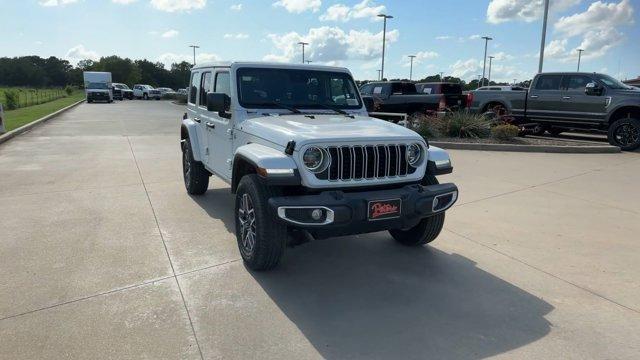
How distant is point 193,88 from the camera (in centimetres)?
686

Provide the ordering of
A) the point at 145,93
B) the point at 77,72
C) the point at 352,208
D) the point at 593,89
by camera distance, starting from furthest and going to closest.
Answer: the point at 77,72 → the point at 145,93 → the point at 593,89 → the point at 352,208

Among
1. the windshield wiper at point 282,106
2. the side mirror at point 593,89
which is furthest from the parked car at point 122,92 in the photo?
the windshield wiper at point 282,106

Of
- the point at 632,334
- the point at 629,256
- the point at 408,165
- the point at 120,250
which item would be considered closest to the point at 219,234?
the point at 120,250

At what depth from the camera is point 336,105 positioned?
17.6 ft

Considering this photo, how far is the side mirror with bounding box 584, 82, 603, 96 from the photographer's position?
11922mm

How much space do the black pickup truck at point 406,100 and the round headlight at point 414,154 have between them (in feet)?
38.1

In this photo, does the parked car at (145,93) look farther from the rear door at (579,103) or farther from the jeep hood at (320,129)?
the jeep hood at (320,129)

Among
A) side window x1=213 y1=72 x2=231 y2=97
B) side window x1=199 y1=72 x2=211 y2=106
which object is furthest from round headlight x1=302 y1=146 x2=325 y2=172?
side window x1=199 y1=72 x2=211 y2=106

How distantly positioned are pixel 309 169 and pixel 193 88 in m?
3.77

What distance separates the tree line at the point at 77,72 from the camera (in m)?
87.1

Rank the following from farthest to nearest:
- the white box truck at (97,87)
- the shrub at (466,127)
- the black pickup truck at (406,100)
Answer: the white box truck at (97,87) < the black pickup truck at (406,100) < the shrub at (466,127)

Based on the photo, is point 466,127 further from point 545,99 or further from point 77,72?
point 77,72

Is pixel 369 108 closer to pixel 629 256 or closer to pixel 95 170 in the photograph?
pixel 629 256

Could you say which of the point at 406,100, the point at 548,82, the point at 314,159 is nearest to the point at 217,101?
the point at 314,159
